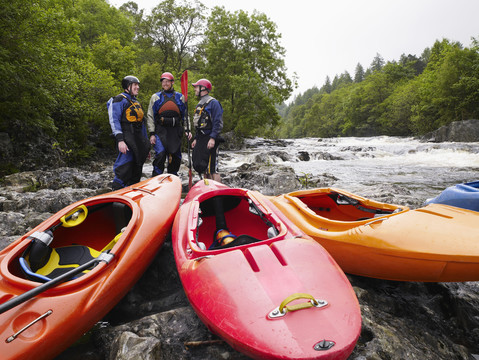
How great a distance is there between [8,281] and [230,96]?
16134 mm

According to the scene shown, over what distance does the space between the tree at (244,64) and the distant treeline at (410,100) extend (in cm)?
459

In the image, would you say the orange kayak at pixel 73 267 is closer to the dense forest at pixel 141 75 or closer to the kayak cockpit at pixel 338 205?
the kayak cockpit at pixel 338 205

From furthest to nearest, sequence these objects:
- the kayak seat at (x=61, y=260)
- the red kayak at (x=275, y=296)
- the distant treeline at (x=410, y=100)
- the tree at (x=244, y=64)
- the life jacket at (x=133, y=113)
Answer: the distant treeline at (x=410, y=100)
the tree at (x=244, y=64)
the life jacket at (x=133, y=113)
the kayak seat at (x=61, y=260)
the red kayak at (x=275, y=296)

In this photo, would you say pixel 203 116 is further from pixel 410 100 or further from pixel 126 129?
pixel 410 100

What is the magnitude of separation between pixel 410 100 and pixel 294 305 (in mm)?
31382

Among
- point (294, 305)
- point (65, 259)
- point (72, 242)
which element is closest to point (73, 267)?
point (65, 259)

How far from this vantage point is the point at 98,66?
11.2m

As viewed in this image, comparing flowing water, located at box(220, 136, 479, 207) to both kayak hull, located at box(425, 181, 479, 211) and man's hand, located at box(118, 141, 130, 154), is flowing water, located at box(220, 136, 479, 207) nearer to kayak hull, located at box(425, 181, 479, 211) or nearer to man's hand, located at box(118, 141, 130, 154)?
kayak hull, located at box(425, 181, 479, 211)

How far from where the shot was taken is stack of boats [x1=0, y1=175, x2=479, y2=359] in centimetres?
113

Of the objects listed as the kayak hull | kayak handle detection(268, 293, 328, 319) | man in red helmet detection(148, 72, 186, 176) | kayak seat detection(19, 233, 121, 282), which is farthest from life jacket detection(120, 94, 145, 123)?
the kayak hull

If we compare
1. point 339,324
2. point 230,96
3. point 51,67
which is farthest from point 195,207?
point 230,96

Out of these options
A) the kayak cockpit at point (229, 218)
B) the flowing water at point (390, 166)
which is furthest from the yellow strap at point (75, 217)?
the flowing water at point (390, 166)

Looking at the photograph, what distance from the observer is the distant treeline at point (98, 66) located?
5.01m

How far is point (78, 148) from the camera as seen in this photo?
843 centimetres
